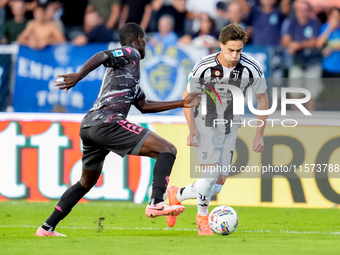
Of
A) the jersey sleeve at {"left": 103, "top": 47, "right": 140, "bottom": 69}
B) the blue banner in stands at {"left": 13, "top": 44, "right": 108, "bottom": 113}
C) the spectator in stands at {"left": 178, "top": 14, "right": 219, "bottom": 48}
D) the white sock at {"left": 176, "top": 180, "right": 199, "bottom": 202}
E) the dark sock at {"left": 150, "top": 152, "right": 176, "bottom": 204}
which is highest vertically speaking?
the spectator in stands at {"left": 178, "top": 14, "right": 219, "bottom": 48}

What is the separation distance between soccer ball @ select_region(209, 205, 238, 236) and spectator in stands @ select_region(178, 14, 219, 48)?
6.03 m

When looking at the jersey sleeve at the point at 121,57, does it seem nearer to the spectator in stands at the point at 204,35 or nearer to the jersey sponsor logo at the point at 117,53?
the jersey sponsor logo at the point at 117,53

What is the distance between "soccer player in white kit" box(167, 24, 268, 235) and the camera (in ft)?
26.1

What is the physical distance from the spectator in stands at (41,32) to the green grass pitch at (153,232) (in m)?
4.14

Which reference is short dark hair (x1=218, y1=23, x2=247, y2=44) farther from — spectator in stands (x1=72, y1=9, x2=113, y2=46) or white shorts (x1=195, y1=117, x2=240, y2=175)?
spectator in stands (x1=72, y1=9, x2=113, y2=46)

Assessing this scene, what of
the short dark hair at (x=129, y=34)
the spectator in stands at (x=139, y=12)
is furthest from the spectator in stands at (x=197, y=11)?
the short dark hair at (x=129, y=34)

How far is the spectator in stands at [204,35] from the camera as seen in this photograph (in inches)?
524

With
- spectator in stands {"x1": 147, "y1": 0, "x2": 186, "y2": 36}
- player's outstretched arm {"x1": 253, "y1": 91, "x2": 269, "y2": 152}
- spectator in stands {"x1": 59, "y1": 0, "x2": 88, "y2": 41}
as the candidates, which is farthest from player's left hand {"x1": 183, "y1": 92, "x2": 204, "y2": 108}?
spectator in stands {"x1": 59, "y1": 0, "x2": 88, "y2": 41}

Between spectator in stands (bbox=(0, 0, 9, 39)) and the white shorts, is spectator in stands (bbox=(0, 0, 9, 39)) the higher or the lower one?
the higher one

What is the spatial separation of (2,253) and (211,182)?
2689 millimetres

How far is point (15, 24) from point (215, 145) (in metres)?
7.67

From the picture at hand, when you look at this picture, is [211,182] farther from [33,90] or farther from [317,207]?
[33,90]

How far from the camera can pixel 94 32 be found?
1405cm

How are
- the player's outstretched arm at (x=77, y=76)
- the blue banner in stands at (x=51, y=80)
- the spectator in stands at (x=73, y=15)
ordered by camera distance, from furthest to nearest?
the spectator in stands at (x=73, y=15) → the blue banner in stands at (x=51, y=80) → the player's outstretched arm at (x=77, y=76)
